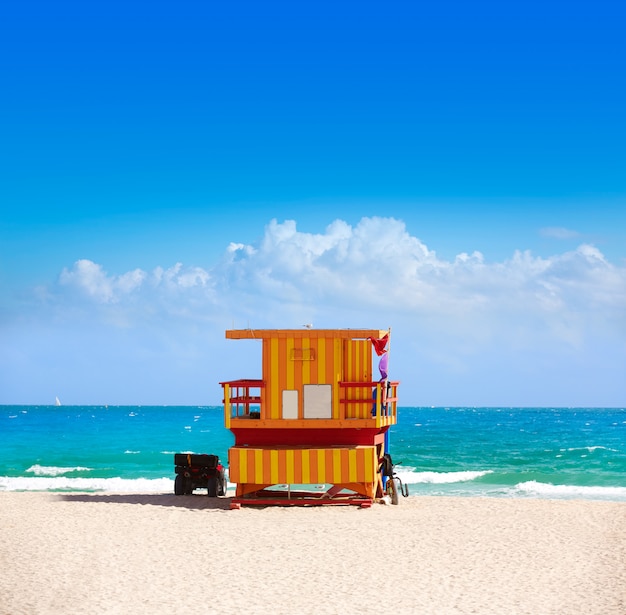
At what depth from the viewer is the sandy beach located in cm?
1335

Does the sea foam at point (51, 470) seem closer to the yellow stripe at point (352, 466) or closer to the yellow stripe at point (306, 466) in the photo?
the yellow stripe at point (306, 466)

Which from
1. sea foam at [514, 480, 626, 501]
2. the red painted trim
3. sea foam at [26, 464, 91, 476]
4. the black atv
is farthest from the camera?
sea foam at [26, 464, 91, 476]

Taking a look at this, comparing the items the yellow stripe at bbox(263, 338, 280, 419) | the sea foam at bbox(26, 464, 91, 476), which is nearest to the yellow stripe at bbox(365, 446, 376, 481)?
the yellow stripe at bbox(263, 338, 280, 419)

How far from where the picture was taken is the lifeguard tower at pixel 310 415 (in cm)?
2316

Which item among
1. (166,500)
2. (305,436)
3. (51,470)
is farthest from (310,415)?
(51,470)

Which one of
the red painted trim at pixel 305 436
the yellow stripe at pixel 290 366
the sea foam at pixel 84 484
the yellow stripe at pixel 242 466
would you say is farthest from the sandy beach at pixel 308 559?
the sea foam at pixel 84 484

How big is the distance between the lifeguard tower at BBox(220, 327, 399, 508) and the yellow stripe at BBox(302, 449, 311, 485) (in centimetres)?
1

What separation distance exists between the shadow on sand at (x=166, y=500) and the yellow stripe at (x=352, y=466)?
3.24 meters

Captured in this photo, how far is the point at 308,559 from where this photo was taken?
16.4m

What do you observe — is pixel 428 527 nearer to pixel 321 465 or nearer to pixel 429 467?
pixel 321 465

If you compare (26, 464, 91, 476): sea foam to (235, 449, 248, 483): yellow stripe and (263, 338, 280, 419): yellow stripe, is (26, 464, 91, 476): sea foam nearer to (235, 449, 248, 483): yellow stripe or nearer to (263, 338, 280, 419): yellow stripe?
(235, 449, 248, 483): yellow stripe

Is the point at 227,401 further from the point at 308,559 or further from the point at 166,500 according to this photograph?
the point at 308,559

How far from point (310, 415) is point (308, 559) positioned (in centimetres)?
726

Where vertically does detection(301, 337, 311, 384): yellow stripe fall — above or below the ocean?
above
